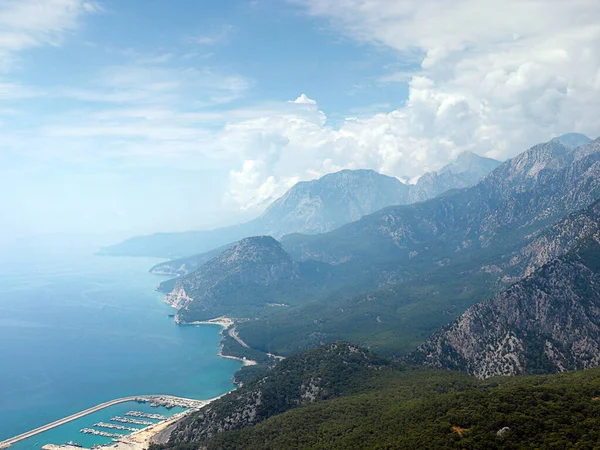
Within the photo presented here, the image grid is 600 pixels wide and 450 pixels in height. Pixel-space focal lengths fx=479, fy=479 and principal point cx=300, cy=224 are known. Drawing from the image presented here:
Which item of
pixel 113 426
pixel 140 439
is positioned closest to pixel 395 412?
pixel 140 439

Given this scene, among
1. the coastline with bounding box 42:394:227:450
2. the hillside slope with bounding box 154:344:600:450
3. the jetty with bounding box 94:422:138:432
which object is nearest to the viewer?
the hillside slope with bounding box 154:344:600:450

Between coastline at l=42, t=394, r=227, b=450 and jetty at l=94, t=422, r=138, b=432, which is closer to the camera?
coastline at l=42, t=394, r=227, b=450

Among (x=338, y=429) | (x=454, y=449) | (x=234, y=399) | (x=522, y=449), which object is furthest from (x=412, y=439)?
(x=234, y=399)

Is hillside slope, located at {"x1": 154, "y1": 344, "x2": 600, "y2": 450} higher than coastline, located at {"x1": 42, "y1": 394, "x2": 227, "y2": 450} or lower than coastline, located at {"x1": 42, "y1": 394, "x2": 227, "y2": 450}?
higher

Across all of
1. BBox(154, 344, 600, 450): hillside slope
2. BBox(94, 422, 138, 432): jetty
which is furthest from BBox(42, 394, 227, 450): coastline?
BBox(154, 344, 600, 450): hillside slope

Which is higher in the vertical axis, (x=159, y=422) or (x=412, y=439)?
(x=412, y=439)

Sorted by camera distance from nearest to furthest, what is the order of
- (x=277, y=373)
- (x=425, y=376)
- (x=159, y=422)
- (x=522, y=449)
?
(x=522, y=449), (x=425, y=376), (x=277, y=373), (x=159, y=422)

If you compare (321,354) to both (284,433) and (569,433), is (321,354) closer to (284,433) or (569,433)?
(284,433)

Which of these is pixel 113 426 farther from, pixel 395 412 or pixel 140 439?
pixel 395 412

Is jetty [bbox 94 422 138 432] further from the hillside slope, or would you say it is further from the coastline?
the hillside slope

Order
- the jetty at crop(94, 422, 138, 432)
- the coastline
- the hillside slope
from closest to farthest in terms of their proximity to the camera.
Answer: the hillside slope < the coastline < the jetty at crop(94, 422, 138, 432)

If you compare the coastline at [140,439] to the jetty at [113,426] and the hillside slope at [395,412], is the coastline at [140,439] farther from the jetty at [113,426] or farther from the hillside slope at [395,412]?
the hillside slope at [395,412]
